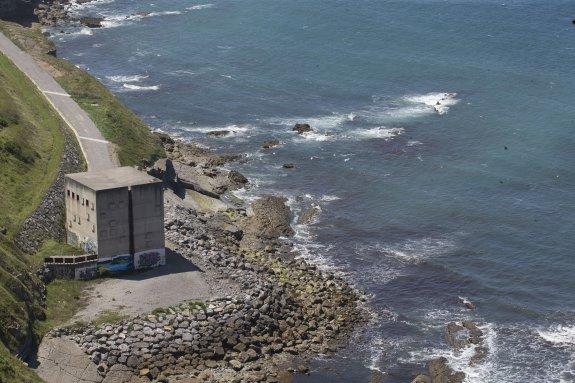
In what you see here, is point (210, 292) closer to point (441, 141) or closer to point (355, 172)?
point (355, 172)

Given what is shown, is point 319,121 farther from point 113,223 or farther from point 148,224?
point 113,223

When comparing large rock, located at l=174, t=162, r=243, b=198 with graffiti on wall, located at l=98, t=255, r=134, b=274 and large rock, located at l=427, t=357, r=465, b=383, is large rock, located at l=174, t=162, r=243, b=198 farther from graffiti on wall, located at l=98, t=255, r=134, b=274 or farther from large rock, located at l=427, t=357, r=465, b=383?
large rock, located at l=427, t=357, r=465, b=383

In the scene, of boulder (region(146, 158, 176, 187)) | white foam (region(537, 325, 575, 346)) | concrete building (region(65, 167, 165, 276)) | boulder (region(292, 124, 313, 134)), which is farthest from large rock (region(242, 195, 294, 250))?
white foam (region(537, 325, 575, 346))

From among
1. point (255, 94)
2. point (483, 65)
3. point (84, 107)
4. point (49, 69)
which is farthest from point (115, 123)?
point (483, 65)

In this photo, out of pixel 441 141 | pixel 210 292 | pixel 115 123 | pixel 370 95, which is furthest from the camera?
pixel 370 95

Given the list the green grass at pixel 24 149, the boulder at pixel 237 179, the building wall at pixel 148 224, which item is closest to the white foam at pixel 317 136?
the boulder at pixel 237 179

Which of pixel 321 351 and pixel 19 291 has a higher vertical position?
pixel 19 291

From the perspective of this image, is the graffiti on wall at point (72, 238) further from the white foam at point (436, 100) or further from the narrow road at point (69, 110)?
the white foam at point (436, 100)
